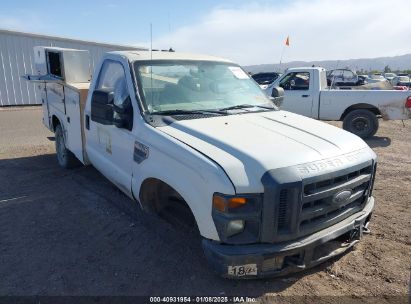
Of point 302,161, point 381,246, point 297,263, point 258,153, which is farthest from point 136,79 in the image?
point 381,246

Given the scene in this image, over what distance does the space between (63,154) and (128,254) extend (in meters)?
3.35

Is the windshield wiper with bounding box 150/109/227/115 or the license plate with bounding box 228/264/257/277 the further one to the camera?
the windshield wiper with bounding box 150/109/227/115

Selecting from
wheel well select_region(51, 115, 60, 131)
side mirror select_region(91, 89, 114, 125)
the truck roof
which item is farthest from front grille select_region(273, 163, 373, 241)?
wheel well select_region(51, 115, 60, 131)

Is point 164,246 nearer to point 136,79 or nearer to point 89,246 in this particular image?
point 89,246

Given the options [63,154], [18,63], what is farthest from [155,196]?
[18,63]

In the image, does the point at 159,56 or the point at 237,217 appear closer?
the point at 237,217

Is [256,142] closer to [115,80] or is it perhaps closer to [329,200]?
[329,200]

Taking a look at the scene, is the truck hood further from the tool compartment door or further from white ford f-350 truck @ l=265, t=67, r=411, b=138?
white ford f-350 truck @ l=265, t=67, r=411, b=138

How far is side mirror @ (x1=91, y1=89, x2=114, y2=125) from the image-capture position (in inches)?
140

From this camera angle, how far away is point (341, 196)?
2.95 m

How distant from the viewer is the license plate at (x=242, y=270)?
272 centimetres

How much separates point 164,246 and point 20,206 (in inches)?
92.0

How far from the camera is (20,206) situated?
15.9 ft

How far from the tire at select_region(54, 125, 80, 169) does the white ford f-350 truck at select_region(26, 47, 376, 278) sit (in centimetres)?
165
